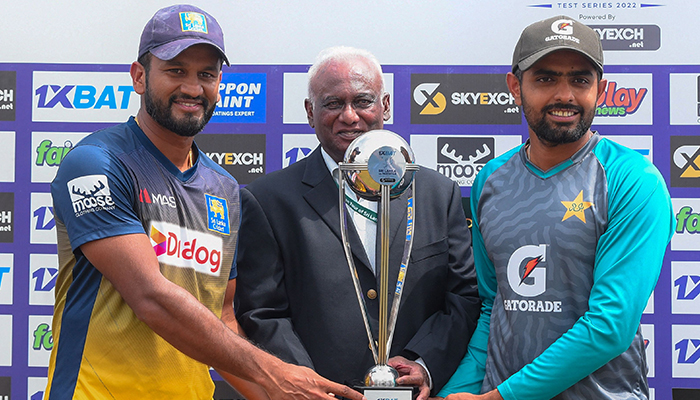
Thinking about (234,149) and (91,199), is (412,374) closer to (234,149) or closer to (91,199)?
(91,199)

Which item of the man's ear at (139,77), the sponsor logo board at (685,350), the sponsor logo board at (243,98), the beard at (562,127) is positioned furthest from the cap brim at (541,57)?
the sponsor logo board at (685,350)

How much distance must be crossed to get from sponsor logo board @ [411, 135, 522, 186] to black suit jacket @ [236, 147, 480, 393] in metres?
0.73

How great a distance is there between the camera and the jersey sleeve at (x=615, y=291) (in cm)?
159

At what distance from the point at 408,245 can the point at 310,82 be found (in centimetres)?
73

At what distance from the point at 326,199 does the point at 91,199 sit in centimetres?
71

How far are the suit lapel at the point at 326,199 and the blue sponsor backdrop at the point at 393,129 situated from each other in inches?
26.9

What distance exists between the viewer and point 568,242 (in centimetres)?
171

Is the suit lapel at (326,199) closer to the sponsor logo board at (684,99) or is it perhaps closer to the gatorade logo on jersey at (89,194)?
the gatorade logo on jersey at (89,194)

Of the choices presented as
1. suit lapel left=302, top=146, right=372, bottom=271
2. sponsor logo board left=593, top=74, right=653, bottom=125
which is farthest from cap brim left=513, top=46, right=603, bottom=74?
sponsor logo board left=593, top=74, right=653, bottom=125

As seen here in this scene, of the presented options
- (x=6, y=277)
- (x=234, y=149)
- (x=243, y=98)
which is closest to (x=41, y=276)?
(x=6, y=277)

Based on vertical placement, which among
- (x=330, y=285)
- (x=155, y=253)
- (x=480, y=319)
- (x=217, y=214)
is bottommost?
(x=480, y=319)

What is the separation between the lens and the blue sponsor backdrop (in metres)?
2.64

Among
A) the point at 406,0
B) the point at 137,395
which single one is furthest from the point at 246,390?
the point at 406,0

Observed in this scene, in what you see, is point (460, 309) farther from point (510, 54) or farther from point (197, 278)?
point (510, 54)
